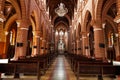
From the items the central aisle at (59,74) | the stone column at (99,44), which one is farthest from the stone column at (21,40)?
the stone column at (99,44)

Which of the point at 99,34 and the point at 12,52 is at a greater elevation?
the point at 99,34

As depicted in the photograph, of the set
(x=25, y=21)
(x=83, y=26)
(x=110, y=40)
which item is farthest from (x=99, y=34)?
(x=110, y=40)

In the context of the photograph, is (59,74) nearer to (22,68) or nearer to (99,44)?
(22,68)

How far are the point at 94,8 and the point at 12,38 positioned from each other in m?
18.5

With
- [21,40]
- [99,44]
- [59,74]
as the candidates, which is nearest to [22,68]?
[59,74]

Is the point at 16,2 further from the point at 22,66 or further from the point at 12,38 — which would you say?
the point at 12,38

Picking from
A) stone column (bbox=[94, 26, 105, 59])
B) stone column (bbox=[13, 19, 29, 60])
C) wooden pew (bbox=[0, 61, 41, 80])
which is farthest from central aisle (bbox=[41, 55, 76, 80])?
stone column (bbox=[13, 19, 29, 60])

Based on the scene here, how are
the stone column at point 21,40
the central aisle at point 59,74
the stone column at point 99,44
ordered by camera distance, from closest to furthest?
the central aisle at point 59,74 → the stone column at point 99,44 → the stone column at point 21,40

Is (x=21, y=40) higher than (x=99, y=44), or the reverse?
(x=21, y=40)

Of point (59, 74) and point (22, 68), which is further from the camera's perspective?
point (59, 74)

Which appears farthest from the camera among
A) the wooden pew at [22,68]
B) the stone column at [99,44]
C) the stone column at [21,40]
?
the stone column at [21,40]

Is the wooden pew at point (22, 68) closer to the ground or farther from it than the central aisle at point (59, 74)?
farther from it

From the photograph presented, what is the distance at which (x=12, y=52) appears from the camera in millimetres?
25172

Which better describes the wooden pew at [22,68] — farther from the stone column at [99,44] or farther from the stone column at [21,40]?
the stone column at [99,44]
